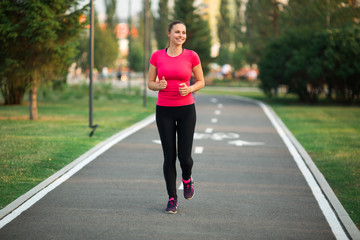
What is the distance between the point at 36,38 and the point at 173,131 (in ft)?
38.0

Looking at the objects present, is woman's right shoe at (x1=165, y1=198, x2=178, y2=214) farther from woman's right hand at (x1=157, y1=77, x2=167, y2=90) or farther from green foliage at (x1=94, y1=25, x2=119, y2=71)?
green foliage at (x1=94, y1=25, x2=119, y2=71)

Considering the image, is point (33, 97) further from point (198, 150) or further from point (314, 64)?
point (314, 64)

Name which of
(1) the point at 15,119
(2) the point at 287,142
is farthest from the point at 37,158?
(1) the point at 15,119

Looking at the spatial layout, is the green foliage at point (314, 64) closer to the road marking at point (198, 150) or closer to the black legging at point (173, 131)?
the road marking at point (198, 150)

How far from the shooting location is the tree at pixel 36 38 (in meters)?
17.0

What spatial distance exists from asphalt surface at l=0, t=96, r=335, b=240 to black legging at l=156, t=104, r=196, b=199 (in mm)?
514

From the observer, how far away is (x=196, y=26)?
72.0m

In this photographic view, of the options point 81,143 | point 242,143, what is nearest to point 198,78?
point 81,143

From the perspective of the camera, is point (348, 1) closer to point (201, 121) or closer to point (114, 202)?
point (201, 121)

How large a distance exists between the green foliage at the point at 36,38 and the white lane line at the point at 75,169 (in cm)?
333

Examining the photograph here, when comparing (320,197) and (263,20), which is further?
(263,20)

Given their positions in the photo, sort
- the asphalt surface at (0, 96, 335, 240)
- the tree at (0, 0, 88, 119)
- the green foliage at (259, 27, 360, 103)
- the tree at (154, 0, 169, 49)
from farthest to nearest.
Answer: the tree at (154, 0, 169, 49)
the green foliage at (259, 27, 360, 103)
the tree at (0, 0, 88, 119)
the asphalt surface at (0, 96, 335, 240)

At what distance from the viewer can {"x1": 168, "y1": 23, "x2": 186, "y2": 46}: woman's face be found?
627 cm

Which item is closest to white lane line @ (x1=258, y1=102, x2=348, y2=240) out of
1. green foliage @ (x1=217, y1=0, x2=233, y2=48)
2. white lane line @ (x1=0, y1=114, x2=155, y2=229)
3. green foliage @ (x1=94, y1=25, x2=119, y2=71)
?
white lane line @ (x1=0, y1=114, x2=155, y2=229)
